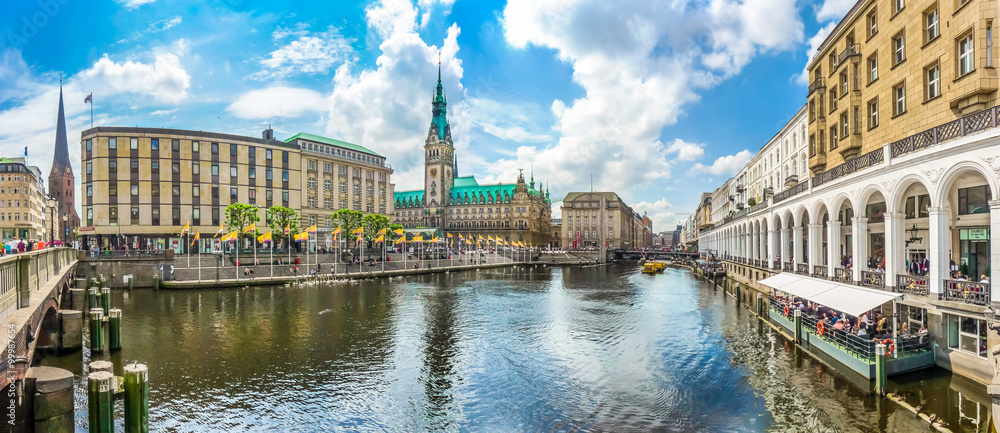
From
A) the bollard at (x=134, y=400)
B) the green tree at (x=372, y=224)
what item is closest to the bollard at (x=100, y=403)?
the bollard at (x=134, y=400)

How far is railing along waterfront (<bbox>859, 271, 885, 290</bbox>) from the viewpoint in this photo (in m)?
26.6

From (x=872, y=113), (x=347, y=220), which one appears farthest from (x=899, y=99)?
(x=347, y=220)

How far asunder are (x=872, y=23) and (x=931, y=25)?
784cm

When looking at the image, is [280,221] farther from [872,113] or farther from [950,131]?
[950,131]

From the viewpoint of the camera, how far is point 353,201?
120 metres

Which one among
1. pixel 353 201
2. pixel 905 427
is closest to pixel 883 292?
pixel 905 427

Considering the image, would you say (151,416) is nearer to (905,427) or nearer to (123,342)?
(123,342)

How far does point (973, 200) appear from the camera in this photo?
25.7m

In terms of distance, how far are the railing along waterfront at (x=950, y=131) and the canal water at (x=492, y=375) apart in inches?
393

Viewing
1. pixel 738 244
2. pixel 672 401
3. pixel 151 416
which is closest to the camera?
pixel 151 416

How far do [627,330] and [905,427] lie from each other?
21265 mm

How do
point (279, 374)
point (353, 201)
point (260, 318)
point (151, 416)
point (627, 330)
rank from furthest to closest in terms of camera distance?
point (353, 201) → point (260, 318) → point (627, 330) → point (279, 374) → point (151, 416)

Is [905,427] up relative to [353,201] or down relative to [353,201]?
down

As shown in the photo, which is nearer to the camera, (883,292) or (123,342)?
(883,292)
